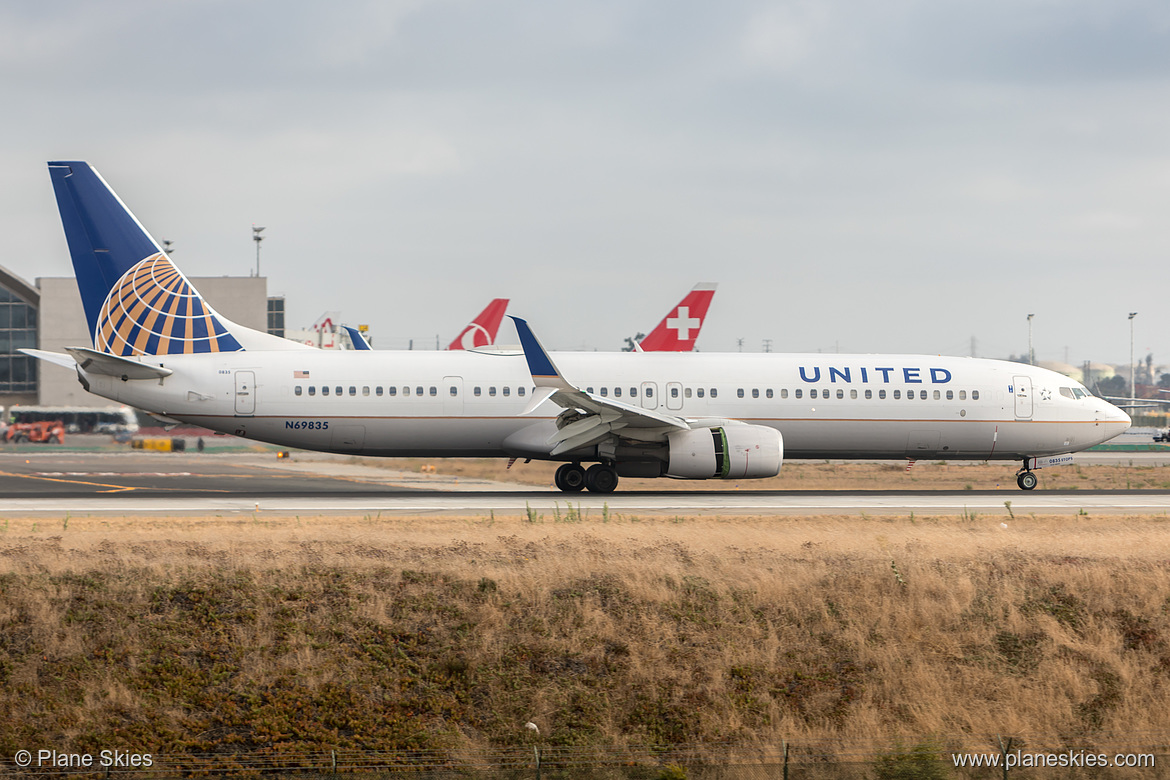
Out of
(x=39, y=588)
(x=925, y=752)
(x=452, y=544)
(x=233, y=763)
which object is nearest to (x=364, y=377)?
(x=452, y=544)

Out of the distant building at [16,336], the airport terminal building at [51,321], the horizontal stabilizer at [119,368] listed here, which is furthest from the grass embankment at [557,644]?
the distant building at [16,336]

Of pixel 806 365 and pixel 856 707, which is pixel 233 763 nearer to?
pixel 856 707

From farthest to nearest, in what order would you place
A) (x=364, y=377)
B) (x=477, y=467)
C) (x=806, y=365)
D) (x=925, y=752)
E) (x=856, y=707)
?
(x=477, y=467)
(x=806, y=365)
(x=364, y=377)
(x=856, y=707)
(x=925, y=752)

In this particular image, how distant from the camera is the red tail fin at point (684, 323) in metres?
46.8

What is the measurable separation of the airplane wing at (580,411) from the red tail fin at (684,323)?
2043cm

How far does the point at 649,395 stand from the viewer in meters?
27.1

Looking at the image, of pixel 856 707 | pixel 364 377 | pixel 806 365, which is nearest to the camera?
pixel 856 707

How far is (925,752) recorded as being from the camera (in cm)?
1155

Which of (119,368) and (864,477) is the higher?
(119,368)

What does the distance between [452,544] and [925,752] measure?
309 inches

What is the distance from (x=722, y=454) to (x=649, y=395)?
9.82 feet

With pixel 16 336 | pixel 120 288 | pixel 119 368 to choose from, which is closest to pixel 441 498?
pixel 119 368

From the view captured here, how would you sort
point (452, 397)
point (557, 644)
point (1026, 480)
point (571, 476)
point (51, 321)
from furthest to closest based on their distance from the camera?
point (51, 321)
point (1026, 480)
point (571, 476)
point (452, 397)
point (557, 644)

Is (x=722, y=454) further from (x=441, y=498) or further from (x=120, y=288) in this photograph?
(x=120, y=288)
